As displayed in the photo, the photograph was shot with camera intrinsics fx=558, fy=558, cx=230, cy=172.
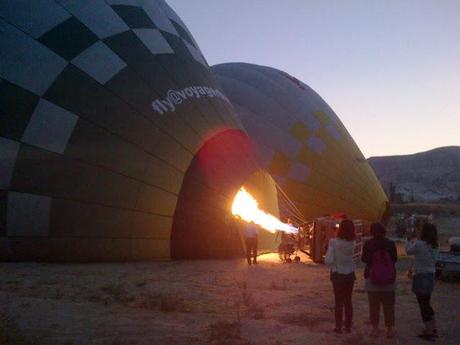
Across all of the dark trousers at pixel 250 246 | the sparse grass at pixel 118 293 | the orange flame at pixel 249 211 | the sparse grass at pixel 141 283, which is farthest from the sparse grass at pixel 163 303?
the dark trousers at pixel 250 246

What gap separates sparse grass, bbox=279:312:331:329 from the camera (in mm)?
5785

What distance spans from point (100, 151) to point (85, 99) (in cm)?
82

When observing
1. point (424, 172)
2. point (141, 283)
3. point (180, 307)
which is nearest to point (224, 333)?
point (180, 307)

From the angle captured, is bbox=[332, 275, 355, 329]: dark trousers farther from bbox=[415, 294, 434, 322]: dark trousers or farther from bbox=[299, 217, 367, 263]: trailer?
bbox=[299, 217, 367, 263]: trailer

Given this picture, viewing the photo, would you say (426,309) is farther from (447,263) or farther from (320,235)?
(320,235)

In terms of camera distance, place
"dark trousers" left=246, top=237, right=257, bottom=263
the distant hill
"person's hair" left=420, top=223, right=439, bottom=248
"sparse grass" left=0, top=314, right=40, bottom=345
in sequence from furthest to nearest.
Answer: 1. the distant hill
2. "dark trousers" left=246, top=237, right=257, bottom=263
3. "person's hair" left=420, top=223, right=439, bottom=248
4. "sparse grass" left=0, top=314, right=40, bottom=345

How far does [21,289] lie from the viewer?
654 centimetres

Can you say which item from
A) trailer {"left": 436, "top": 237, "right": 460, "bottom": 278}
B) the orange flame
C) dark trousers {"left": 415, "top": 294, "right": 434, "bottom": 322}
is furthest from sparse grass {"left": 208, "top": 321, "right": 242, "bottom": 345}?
trailer {"left": 436, "top": 237, "right": 460, "bottom": 278}

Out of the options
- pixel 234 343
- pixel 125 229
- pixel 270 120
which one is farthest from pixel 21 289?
pixel 270 120

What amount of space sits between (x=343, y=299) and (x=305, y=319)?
605mm

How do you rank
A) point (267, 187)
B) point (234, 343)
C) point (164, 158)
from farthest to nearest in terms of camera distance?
point (267, 187)
point (164, 158)
point (234, 343)

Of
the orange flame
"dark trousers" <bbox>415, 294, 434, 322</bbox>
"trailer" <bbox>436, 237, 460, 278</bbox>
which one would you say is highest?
the orange flame

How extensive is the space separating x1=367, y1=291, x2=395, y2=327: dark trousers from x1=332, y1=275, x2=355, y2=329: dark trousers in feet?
0.70

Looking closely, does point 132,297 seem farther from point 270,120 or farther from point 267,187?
point 270,120
